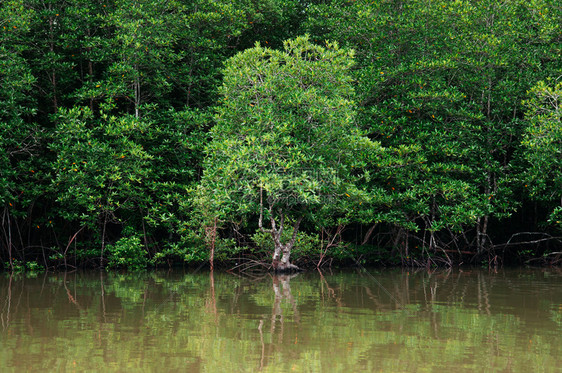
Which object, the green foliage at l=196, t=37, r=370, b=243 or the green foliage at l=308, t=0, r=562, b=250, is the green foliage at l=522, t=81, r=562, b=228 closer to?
the green foliage at l=308, t=0, r=562, b=250

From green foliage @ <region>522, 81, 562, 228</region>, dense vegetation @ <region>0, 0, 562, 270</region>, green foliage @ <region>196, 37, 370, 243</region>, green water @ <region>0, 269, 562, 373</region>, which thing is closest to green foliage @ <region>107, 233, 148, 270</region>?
dense vegetation @ <region>0, 0, 562, 270</region>

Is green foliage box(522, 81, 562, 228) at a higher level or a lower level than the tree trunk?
higher

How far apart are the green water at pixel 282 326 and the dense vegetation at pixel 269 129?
9.58 feet

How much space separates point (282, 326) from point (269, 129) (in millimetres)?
6063

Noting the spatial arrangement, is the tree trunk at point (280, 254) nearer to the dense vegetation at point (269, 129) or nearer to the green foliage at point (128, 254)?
the dense vegetation at point (269, 129)

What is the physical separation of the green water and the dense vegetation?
2.92m

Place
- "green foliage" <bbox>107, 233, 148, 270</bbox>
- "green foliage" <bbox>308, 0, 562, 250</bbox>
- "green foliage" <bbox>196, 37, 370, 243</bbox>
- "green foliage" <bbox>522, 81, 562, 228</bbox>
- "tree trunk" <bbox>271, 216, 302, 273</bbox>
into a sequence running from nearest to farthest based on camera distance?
"green foliage" <bbox>196, 37, 370, 243</bbox>
"green foliage" <bbox>522, 81, 562, 228</bbox>
"tree trunk" <bbox>271, 216, 302, 273</bbox>
"green foliage" <bbox>107, 233, 148, 270</bbox>
"green foliage" <bbox>308, 0, 562, 250</bbox>

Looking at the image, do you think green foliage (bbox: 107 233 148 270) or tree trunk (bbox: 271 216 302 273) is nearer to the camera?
tree trunk (bbox: 271 216 302 273)

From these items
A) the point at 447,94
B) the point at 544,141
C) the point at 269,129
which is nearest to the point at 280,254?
the point at 269,129

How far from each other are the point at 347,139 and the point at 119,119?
17.5 ft

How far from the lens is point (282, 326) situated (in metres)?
6.23

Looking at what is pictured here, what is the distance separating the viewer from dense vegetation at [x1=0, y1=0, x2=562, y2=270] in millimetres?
12352

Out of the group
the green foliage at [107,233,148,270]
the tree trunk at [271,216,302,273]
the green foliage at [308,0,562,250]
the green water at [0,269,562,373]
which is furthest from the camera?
the green foliage at [308,0,562,250]

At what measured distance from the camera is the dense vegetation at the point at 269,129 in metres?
12.4
